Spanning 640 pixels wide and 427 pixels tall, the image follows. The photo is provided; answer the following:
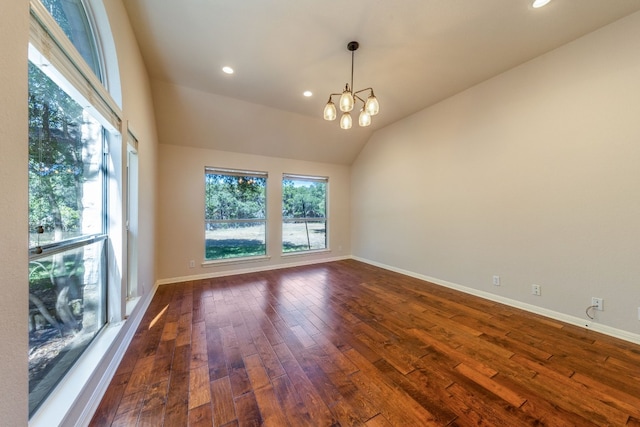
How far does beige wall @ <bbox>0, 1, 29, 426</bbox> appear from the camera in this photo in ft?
2.51

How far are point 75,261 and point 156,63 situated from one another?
8.10 feet

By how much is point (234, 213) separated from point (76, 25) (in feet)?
10.6

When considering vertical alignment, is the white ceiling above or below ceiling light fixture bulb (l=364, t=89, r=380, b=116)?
above

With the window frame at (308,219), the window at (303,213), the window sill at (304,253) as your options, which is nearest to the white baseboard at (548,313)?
Answer: the window sill at (304,253)

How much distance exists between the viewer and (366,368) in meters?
1.75

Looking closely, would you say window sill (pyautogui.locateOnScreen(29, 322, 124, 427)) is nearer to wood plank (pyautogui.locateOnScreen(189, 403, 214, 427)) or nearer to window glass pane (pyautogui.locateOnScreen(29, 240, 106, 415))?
window glass pane (pyautogui.locateOnScreen(29, 240, 106, 415))

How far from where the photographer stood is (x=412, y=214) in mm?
4191

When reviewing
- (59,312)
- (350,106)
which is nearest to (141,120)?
(59,312)

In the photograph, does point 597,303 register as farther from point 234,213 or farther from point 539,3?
point 234,213

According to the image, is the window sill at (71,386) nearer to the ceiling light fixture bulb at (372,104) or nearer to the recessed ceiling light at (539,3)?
the ceiling light fixture bulb at (372,104)

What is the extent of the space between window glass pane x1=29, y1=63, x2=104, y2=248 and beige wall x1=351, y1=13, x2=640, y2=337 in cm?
422

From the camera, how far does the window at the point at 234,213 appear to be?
14.0ft

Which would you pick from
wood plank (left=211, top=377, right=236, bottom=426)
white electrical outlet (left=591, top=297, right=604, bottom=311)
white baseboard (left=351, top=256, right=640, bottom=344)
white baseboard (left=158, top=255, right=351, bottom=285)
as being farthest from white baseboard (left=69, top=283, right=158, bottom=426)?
white electrical outlet (left=591, top=297, right=604, bottom=311)

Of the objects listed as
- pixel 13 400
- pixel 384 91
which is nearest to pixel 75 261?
pixel 13 400
